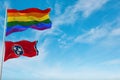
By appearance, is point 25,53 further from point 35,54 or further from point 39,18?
point 39,18

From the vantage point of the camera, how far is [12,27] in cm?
2944

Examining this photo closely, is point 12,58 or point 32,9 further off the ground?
point 32,9

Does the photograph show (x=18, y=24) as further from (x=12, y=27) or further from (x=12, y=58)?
(x=12, y=58)

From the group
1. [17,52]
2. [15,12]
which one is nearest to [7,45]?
[17,52]

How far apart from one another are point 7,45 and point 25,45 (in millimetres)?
1692

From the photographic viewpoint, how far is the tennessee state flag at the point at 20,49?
28641 millimetres

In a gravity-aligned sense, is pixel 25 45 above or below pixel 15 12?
below

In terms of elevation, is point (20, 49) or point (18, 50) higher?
point (20, 49)

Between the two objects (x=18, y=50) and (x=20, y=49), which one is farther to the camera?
(x=20, y=49)

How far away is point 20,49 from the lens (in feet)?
94.8

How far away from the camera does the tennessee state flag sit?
94.0 ft

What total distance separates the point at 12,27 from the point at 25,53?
283 centimetres

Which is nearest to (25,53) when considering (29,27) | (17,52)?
(17,52)

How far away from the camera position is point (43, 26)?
30078 millimetres
